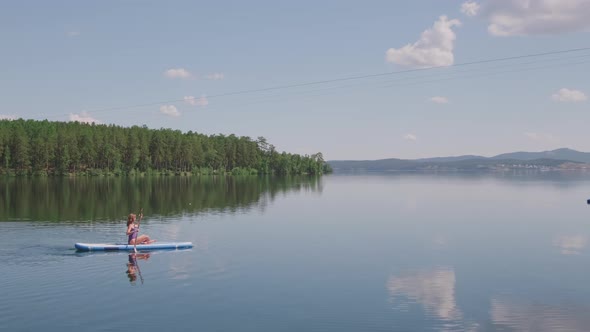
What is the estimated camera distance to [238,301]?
2372 cm

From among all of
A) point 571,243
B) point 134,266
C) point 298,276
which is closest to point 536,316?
point 298,276

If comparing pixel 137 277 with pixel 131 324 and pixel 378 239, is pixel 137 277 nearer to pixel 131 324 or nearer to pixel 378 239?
pixel 131 324

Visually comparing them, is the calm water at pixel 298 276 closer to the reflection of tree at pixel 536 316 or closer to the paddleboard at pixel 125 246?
the reflection of tree at pixel 536 316

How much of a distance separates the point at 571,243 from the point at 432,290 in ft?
73.3

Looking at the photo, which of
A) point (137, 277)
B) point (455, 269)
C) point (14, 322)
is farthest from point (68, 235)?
point (455, 269)

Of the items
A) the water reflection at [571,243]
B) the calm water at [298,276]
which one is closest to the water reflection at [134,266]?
the calm water at [298,276]

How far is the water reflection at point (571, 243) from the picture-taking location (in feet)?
127

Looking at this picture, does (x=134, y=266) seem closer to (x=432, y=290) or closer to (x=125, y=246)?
(x=125, y=246)

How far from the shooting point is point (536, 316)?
865 inches

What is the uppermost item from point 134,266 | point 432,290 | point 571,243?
point 134,266

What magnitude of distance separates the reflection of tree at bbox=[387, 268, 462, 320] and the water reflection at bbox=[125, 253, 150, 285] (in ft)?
42.8

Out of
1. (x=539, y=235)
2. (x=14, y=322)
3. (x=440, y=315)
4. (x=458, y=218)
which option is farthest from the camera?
(x=458, y=218)

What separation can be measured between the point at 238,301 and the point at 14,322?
873cm

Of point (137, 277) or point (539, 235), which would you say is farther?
point (539, 235)
